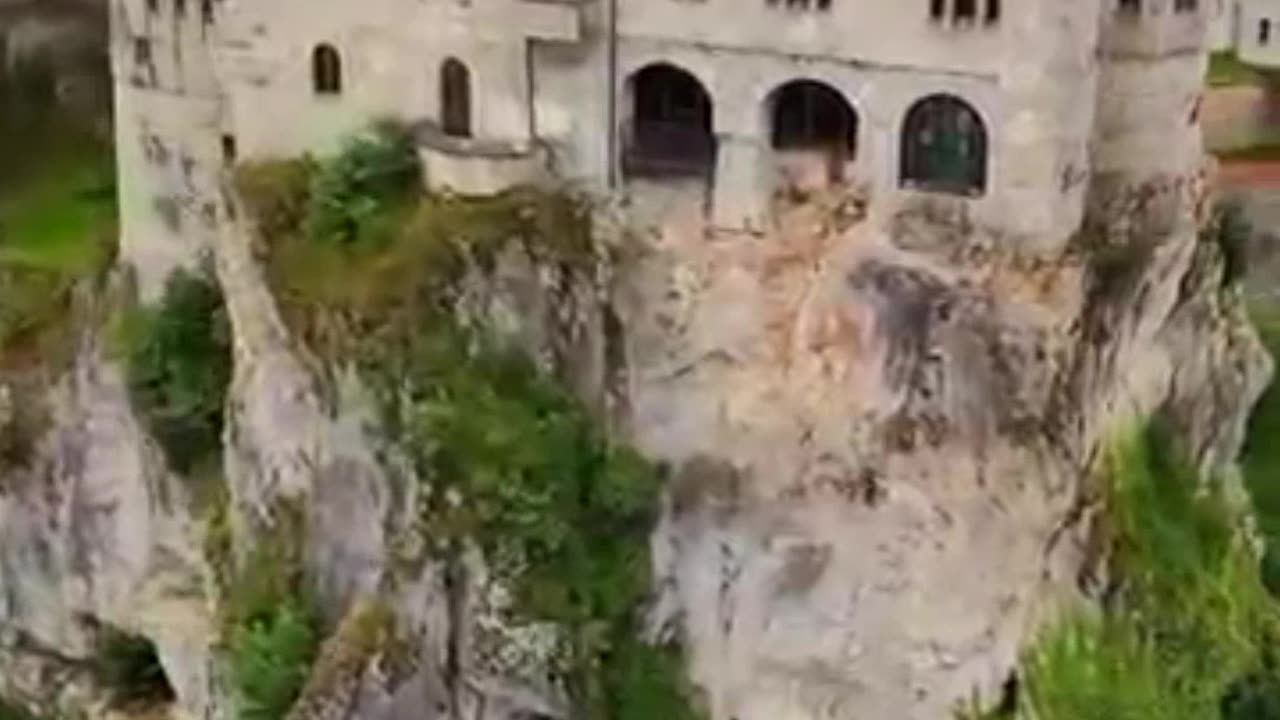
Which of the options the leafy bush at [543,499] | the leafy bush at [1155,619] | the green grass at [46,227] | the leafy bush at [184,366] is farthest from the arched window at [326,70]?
the leafy bush at [1155,619]

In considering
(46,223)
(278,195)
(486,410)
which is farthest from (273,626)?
(46,223)

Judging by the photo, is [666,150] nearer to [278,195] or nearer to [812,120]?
[812,120]

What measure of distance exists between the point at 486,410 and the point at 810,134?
213 inches

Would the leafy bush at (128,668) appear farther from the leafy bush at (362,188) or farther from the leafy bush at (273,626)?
the leafy bush at (362,188)

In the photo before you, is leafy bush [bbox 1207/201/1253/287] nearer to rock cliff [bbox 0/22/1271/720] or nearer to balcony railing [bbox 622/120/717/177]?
rock cliff [bbox 0/22/1271/720]

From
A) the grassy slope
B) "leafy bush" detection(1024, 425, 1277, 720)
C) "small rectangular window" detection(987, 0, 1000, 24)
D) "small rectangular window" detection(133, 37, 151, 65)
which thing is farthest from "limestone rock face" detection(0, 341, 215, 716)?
"small rectangular window" detection(987, 0, 1000, 24)

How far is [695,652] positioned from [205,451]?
9446 millimetres

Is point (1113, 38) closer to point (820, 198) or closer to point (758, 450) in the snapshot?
point (820, 198)

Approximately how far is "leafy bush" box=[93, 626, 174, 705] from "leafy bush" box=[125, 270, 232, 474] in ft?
13.3

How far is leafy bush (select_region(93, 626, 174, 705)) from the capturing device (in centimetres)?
5147

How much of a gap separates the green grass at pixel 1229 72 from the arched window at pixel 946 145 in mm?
26919

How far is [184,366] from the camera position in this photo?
4881 cm

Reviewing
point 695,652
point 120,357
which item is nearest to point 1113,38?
point 695,652

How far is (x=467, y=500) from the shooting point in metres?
41.8
